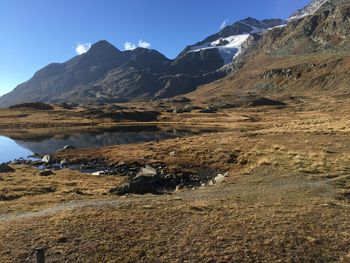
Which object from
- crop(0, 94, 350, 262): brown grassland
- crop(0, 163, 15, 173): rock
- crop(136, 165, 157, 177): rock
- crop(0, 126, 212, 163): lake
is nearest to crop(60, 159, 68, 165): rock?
crop(0, 163, 15, 173): rock

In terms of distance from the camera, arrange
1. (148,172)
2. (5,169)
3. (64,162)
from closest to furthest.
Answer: (148,172) → (5,169) → (64,162)

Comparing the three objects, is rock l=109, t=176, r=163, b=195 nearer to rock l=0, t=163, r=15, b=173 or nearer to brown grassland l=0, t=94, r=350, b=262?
brown grassland l=0, t=94, r=350, b=262

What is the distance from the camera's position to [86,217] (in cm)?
2617

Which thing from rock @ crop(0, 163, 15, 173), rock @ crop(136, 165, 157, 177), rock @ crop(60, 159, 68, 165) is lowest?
rock @ crop(60, 159, 68, 165)

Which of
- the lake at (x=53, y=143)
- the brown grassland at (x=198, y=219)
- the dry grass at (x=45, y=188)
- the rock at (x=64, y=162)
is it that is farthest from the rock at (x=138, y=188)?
the lake at (x=53, y=143)

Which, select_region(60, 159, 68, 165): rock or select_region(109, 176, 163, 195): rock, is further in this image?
select_region(60, 159, 68, 165): rock

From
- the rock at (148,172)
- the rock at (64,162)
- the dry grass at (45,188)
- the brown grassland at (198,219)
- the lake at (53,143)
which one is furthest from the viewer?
the lake at (53,143)

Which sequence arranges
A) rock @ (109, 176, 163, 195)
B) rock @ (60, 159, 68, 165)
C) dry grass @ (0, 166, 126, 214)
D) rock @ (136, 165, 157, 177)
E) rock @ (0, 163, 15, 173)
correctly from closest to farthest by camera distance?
1. dry grass @ (0, 166, 126, 214)
2. rock @ (109, 176, 163, 195)
3. rock @ (136, 165, 157, 177)
4. rock @ (0, 163, 15, 173)
5. rock @ (60, 159, 68, 165)

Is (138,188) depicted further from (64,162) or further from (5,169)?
(64,162)

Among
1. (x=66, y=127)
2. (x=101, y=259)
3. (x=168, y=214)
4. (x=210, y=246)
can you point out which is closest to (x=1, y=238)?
(x=101, y=259)

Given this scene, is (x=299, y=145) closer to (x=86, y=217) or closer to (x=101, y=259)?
(x=86, y=217)

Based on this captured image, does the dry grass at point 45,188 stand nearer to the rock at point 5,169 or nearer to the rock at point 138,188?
the rock at point 5,169

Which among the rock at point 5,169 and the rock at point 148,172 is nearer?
the rock at point 148,172

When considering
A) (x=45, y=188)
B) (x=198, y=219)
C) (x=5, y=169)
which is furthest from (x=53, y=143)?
(x=198, y=219)
